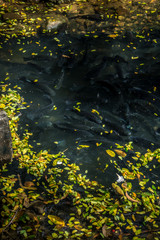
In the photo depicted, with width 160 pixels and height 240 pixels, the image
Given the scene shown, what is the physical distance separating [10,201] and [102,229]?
46.6 inches

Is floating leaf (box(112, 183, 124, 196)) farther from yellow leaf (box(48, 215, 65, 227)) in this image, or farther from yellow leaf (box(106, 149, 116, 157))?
yellow leaf (box(48, 215, 65, 227))

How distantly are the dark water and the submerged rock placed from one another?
1.90 feet

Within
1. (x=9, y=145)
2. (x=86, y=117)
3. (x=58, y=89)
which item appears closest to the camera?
(x=9, y=145)

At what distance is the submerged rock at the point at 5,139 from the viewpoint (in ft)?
10.3

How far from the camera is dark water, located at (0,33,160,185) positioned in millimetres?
3975

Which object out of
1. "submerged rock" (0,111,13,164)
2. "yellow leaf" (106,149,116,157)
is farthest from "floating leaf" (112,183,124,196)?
"submerged rock" (0,111,13,164)

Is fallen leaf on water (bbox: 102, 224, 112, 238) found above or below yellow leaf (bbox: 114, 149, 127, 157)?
below

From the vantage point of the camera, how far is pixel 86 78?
5.18m

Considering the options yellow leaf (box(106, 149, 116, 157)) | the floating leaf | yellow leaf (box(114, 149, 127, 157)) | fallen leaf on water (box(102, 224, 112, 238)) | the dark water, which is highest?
the dark water

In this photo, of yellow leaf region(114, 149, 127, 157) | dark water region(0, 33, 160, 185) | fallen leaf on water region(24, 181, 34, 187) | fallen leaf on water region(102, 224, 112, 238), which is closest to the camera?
fallen leaf on water region(102, 224, 112, 238)

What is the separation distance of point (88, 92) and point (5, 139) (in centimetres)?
221

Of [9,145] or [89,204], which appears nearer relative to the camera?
[89,204]

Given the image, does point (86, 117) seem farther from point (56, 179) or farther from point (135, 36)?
point (135, 36)

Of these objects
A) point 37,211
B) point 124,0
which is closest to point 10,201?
point 37,211
